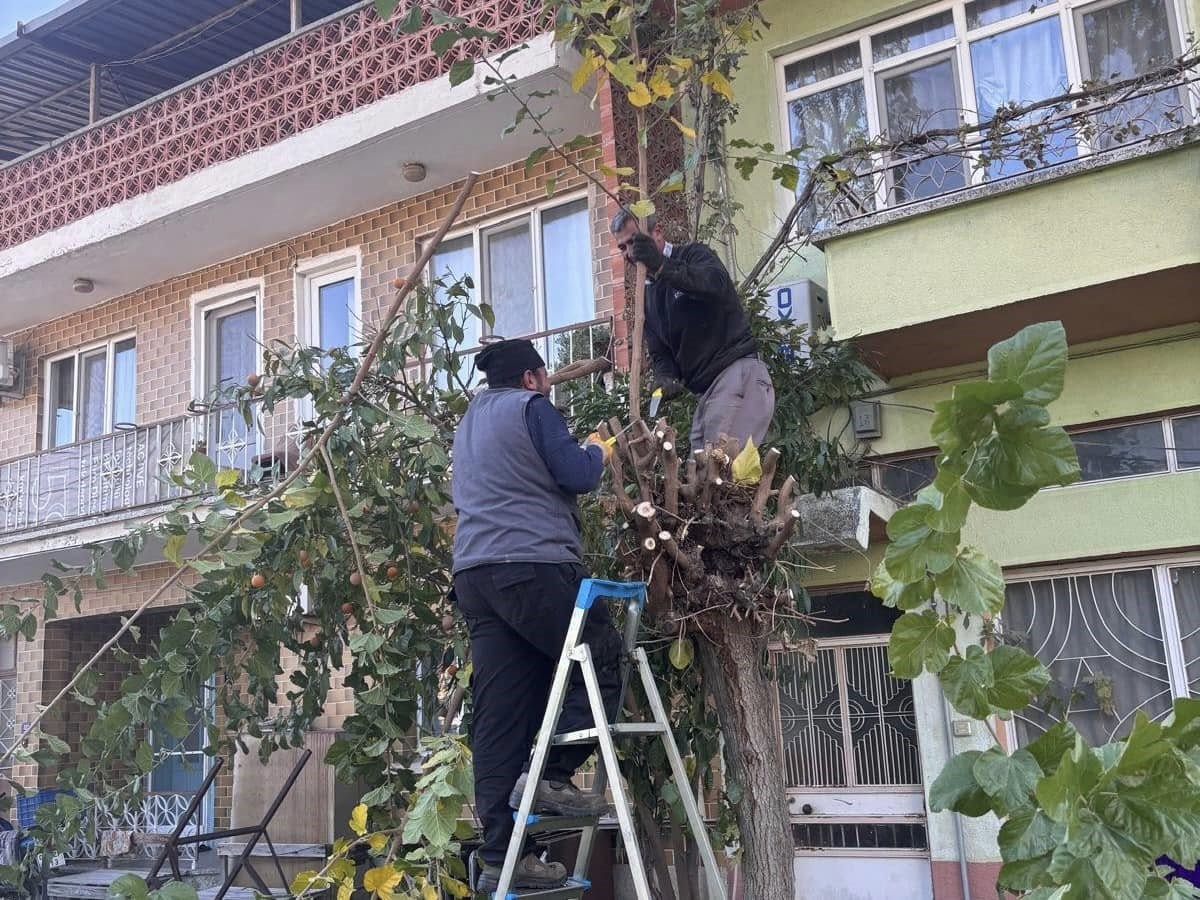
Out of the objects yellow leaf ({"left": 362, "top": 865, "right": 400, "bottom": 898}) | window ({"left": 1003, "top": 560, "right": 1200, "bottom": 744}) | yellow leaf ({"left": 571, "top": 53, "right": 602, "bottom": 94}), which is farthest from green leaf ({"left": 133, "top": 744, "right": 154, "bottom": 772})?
window ({"left": 1003, "top": 560, "right": 1200, "bottom": 744})

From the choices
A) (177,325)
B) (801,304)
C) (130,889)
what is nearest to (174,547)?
(130,889)

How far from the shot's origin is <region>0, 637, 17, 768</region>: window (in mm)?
13125

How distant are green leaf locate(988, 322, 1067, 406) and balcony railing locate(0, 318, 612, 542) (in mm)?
8015

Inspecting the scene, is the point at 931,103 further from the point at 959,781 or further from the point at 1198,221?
the point at 959,781

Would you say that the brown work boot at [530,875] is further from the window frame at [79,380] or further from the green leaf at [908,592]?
the window frame at [79,380]

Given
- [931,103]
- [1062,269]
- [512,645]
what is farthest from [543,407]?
[931,103]

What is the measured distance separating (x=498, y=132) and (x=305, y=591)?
4685 millimetres

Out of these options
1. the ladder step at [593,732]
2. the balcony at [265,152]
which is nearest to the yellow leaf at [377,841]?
the ladder step at [593,732]

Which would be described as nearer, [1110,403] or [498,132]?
[1110,403]

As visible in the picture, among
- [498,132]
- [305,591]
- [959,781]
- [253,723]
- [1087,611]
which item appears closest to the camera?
[959,781]

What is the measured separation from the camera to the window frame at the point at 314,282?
11.2 metres

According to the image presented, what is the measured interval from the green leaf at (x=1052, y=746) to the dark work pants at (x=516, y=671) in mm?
2083

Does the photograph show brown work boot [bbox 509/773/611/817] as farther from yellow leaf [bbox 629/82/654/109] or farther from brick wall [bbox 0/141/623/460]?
brick wall [bbox 0/141/623/460]

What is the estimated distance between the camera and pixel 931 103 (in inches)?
326
